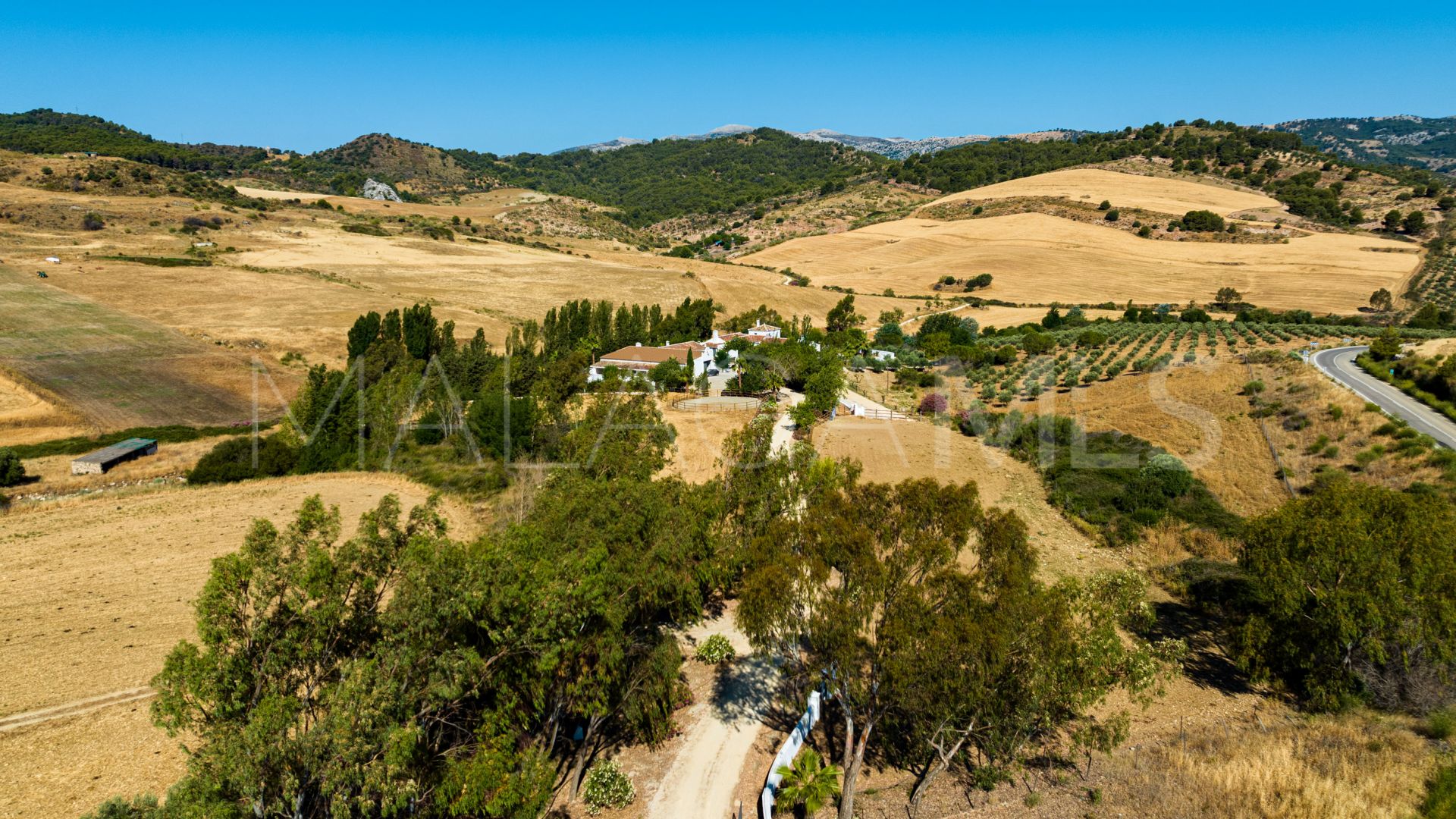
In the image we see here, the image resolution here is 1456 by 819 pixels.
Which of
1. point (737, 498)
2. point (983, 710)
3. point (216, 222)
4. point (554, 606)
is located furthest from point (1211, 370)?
point (216, 222)

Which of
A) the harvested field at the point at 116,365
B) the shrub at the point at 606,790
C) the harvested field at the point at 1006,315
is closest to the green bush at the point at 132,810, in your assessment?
the shrub at the point at 606,790

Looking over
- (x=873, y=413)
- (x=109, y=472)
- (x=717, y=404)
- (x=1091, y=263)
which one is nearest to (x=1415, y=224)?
(x=1091, y=263)

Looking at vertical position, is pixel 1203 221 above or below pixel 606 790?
above

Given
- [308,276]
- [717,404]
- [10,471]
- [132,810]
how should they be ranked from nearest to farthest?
[132,810], [10,471], [717,404], [308,276]

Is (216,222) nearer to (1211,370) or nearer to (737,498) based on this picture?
(737,498)

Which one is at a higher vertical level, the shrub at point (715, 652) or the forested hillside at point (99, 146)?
the forested hillside at point (99, 146)

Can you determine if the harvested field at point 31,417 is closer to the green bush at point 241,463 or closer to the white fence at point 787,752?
the green bush at point 241,463

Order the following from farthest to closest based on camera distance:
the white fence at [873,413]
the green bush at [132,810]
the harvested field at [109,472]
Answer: the white fence at [873,413], the harvested field at [109,472], the green bush at [132,810]

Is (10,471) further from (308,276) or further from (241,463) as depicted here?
(308,276)
